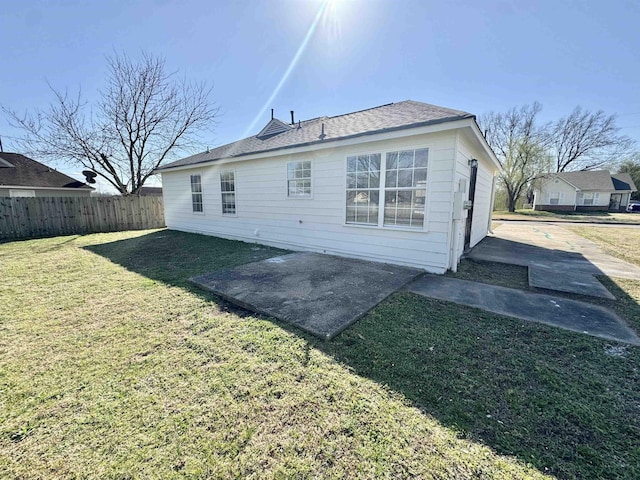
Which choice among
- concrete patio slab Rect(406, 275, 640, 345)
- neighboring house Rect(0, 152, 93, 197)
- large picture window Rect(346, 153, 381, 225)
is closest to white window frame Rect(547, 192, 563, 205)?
concrete patio slab Rect(406, 275, 640, 345)

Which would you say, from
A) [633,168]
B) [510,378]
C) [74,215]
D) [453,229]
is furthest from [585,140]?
[74,215]

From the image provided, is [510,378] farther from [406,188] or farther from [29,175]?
[29,175]

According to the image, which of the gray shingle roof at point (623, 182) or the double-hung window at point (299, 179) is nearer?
the double-hung window at point (299, 179)

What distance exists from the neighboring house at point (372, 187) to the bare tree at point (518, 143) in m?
25.3

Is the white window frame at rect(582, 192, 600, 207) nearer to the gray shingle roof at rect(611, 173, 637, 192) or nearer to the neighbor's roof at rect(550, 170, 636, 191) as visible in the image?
the neighbor's roof at rect(550, 170, 636, 191)

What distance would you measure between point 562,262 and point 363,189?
513 centimetres

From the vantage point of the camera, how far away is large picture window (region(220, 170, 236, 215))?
348 inches

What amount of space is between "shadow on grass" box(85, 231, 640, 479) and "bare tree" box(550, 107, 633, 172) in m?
37.7

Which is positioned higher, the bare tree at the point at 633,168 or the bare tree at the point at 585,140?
the bare tree at the point at 585,140

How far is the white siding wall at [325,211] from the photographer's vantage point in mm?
4941

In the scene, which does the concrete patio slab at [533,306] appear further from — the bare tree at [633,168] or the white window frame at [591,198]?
the bare tree at [633,168]

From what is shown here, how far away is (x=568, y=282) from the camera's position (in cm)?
464

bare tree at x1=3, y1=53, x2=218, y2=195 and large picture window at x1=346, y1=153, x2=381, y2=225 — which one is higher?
bare tree at x1=3, y1=53, x2=218, y2=195

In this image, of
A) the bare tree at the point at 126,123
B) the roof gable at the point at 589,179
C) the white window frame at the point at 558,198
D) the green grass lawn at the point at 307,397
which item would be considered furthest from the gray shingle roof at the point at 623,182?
the bare tree at the point at 126,123
